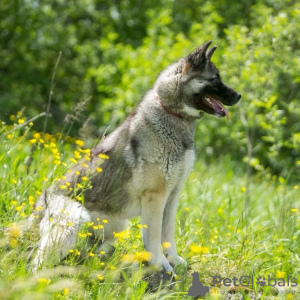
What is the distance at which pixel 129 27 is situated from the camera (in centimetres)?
1284

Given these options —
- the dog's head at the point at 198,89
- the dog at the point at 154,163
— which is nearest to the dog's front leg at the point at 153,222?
the dog at the point at 154,163

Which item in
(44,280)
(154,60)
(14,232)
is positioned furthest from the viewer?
(154,60)

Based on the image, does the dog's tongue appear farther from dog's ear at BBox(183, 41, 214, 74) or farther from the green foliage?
→ the green foliage

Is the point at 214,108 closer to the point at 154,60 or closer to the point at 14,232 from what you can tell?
the point at 14,232

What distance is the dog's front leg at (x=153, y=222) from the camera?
358 centimetres

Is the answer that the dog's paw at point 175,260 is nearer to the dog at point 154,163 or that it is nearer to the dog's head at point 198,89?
the dog at point 154,163

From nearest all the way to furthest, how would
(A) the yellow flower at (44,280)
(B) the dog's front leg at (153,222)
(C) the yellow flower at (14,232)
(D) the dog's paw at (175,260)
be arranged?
(A) the yellow flower at (44,280) < (C) the yellow flower at (14,232) < (B) the dog's front leg at (153,222) < (D) the dog's paw at (175,260)

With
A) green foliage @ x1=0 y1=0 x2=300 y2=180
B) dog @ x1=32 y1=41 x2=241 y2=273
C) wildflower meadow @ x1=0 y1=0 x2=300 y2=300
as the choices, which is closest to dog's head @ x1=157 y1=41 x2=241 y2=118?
dog @ x1=32 y1=41 x2=241 y2=273

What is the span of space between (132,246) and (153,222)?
0.94ft

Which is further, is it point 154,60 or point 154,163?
point 154,60

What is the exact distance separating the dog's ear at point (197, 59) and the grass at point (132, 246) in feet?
3.32

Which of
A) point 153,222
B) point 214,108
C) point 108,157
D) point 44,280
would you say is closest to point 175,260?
point 153,222

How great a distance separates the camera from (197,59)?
12.4 ft

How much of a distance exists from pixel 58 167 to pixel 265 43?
323cm
